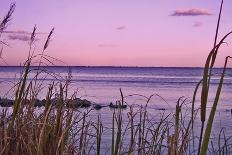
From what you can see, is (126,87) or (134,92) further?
(126,87)

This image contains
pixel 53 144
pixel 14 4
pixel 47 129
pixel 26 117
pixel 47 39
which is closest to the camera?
pixel 14 4

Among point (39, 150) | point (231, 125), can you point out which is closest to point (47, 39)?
point (39, 150)

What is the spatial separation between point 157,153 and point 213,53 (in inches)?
93.8

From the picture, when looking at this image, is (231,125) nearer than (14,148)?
No

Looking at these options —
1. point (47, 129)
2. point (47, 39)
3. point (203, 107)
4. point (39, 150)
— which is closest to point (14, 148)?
point (47, 129)

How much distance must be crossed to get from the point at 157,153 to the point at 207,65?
2371 millimetres

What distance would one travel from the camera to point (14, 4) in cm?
251

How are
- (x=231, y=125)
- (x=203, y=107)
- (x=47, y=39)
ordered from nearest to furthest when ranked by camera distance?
(x=203, y=107) → (x=47, y=39) → (x=231, y=125)

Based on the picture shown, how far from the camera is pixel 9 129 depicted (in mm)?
3279

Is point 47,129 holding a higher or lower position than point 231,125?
higher

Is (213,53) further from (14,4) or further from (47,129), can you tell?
(47,129)

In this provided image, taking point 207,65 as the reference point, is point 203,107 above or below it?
below

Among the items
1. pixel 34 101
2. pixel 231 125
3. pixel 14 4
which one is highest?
pixel 14 4

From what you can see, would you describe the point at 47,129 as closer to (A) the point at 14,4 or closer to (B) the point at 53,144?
(B) the point at 53,144
